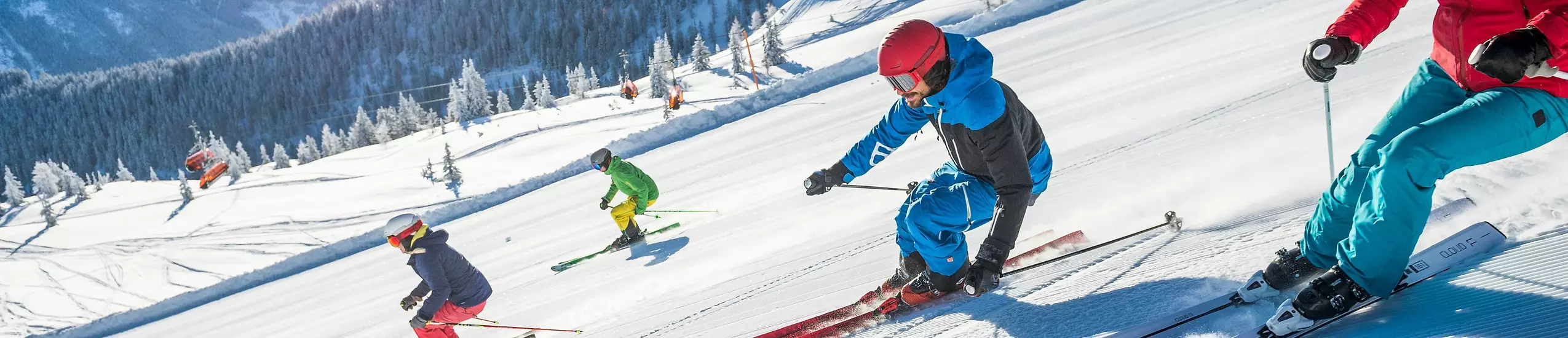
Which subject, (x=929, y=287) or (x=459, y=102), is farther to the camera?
(x=459, y=102)

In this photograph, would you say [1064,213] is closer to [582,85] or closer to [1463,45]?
[1463,45]

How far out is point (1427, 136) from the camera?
2.21 meters

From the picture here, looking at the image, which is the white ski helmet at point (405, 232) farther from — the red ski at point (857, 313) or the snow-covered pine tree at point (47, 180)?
the snow-covered pine tree at point (47, 180)

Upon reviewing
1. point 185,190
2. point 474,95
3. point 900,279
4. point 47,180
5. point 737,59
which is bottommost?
point 47,180

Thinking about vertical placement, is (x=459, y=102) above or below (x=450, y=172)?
above

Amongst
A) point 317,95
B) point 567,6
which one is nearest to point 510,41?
point 567,6

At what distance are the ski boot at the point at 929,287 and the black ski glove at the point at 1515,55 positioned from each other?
203 cm

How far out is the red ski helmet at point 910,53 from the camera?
308 centimetres

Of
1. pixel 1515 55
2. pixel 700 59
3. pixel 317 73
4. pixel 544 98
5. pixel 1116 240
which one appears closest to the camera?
pixel 1515 55

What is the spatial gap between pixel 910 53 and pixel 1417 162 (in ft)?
5.25

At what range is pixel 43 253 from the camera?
22938 mm

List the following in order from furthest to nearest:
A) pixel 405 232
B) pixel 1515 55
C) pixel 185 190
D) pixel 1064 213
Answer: pixel 185 190 → pixel 405 232 → pixel 1064 213 → pixel 1515 55

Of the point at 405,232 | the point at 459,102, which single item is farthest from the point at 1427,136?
the point at 459,102

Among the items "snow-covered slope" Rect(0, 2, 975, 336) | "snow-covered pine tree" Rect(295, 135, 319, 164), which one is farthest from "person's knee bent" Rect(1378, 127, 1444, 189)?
"snow-covered pine tree" Rect(295, 135, 319, 164)
